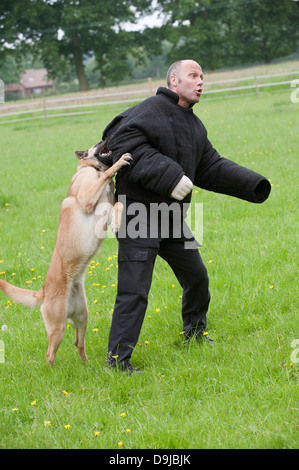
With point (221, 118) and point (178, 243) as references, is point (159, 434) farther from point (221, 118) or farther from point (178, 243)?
point (221, 118)

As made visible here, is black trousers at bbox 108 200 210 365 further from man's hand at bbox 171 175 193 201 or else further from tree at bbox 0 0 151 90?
tree at bbox 0 0 151 90

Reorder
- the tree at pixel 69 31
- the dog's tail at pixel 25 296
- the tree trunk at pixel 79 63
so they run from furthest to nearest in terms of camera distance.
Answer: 1. the tree trunk at pixel 79 63
2. the tree at pixel 69 31
3. the dog's tail at pixel 25 296

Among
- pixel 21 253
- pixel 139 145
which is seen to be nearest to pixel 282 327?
pixel 139 145

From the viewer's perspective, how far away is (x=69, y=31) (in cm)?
4716

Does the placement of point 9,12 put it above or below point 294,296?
Answer: above

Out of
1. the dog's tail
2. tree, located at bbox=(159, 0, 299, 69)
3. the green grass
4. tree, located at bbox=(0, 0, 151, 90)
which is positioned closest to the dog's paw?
the dog's tail

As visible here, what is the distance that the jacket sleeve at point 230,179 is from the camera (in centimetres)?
380

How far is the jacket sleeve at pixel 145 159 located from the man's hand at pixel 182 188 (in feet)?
0.08

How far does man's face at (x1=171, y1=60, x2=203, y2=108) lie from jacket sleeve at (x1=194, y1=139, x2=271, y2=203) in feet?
1.57

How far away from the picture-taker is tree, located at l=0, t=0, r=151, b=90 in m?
45.1

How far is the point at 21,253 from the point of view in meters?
6.45

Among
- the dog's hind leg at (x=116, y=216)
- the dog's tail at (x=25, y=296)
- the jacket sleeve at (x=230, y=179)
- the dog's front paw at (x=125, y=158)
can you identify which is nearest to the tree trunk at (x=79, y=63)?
the jacket sleeve at (x=230, y=179)

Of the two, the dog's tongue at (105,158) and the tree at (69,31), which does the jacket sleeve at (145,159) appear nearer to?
the dog's tongue at (105,158)
